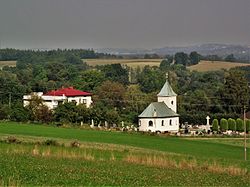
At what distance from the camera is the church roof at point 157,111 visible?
6859cm

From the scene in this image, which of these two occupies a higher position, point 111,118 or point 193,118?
point 193,118

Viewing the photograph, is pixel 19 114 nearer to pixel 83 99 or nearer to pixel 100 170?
pixel 83 99

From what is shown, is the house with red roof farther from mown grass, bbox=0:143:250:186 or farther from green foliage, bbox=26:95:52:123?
mown grass, bbox=0:143:250:186

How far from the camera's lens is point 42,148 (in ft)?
100

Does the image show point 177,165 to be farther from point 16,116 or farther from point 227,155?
point 16,116

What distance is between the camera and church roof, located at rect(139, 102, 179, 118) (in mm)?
68588

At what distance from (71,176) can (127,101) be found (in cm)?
6804

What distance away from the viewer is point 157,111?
69375 millimetres

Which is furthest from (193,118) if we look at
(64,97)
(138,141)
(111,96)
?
(138,141)

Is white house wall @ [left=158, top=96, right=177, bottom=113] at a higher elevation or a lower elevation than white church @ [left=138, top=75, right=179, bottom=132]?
higher

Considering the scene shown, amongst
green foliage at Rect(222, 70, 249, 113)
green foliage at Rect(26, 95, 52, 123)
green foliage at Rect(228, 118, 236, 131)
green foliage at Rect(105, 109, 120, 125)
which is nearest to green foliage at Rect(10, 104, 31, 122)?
green foliage at Rect(26, 95, 52, 123)

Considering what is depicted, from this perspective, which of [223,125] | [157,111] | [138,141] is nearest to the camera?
[138,141]

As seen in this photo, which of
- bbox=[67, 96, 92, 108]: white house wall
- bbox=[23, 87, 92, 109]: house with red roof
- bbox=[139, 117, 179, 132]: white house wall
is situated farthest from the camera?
bbox=[67, 96, 92, 108]: white house wall

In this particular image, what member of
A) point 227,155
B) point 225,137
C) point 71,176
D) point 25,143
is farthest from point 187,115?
point 71,176
